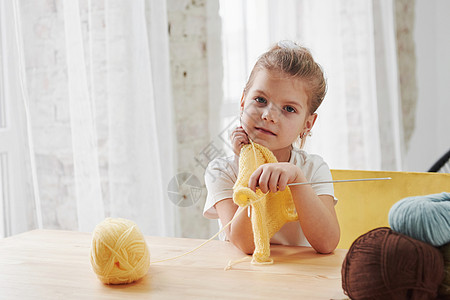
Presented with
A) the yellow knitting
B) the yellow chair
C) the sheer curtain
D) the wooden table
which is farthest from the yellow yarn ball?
the sheer curtain

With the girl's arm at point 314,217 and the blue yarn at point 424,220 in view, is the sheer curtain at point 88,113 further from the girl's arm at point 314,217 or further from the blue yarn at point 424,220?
the blue yarn at point 424,220

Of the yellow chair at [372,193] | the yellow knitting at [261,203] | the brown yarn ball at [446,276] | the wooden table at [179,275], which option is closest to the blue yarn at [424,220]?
the brown yarn ball at [446,276]

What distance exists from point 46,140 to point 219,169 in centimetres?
75

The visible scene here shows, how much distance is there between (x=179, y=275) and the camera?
92 centimetres

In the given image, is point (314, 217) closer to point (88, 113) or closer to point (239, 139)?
point (239, 139)

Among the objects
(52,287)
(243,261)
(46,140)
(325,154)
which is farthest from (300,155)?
(325,154)

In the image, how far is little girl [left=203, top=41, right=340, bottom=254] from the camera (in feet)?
3.39

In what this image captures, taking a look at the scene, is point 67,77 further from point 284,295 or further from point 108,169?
point 284,295

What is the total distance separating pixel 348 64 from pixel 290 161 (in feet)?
7.08

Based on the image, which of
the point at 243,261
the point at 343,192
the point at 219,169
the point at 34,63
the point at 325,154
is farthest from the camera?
the point at 325,154

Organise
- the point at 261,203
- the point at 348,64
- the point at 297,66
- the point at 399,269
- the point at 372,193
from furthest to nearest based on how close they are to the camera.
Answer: the point at 348,64
the point at 372,193
the point at 297,66
the point at 261,203
the point at 399,269

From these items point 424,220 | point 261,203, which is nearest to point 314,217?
point 261,203

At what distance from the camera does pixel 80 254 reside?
1.06 meters

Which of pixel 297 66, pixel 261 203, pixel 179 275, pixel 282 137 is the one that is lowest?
pixel 179 275
